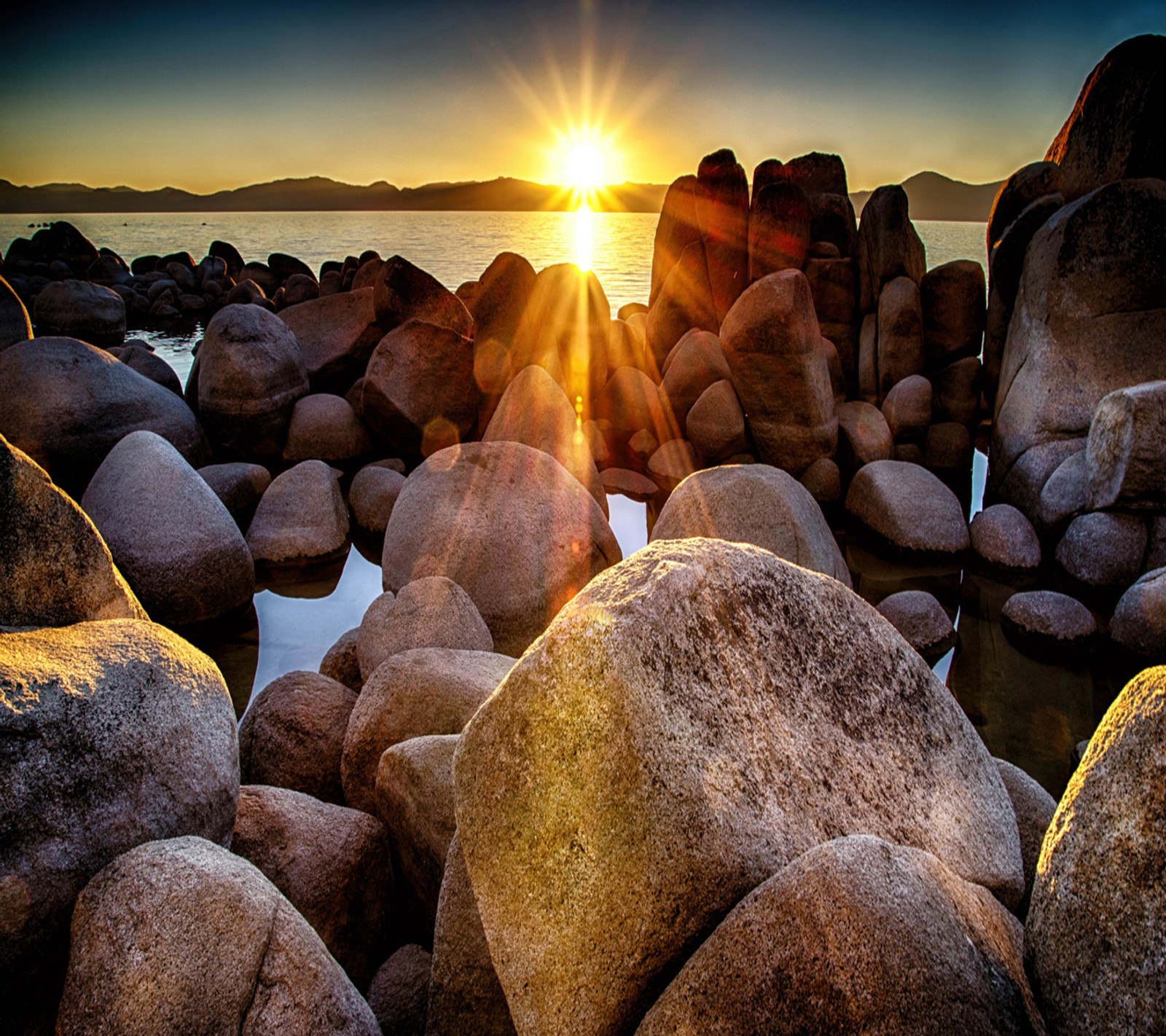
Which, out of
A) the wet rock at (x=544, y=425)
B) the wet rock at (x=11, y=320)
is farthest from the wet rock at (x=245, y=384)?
the wet rock at (x=544, y=425)

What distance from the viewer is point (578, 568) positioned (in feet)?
18.8

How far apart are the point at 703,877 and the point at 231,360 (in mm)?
9177

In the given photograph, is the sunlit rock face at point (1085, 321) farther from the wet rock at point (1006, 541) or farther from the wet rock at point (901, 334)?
the wet rock at point (901, 334)

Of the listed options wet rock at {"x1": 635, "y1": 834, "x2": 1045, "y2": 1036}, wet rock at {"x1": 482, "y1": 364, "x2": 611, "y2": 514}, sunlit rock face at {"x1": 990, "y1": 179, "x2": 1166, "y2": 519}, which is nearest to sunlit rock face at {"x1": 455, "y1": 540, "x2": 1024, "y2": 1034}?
wet rock at {"x1": 635, "y1": 834, "x2": 1045, "y2": 1036}

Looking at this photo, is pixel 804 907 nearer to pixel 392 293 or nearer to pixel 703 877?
pixel 703 877

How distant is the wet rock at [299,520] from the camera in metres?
7.27

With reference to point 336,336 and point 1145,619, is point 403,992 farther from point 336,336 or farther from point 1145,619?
point 336,336

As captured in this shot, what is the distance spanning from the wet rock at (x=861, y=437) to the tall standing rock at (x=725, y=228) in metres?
3.19

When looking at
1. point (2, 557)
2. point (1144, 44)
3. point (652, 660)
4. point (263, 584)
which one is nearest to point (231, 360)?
point (263, 584)

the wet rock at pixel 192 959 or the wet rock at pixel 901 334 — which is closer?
the wet rock at pixel 192 959

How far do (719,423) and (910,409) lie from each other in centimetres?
266

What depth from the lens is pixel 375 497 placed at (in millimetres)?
8039

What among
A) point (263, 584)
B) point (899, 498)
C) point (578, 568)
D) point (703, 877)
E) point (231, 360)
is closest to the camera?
point (703, 877)

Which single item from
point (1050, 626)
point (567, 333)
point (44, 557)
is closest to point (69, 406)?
point (44, 557)
